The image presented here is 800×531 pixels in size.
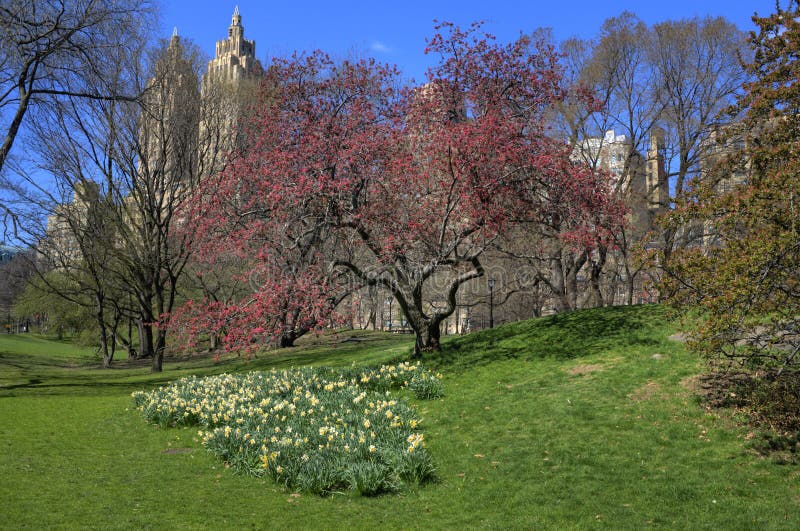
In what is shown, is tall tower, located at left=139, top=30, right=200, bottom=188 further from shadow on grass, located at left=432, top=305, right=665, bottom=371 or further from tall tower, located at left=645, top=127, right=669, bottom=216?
tall tower, located at left=645, top=127, right=669, bottom=216

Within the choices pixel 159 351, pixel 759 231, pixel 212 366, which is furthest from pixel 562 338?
pixel 159 351

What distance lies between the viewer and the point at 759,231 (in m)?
7.39

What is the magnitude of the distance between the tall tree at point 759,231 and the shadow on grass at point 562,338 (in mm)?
4685

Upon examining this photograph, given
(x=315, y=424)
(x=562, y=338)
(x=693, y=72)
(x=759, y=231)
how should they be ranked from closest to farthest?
(x=759, y=231), (x=315, y=424), (x=562, y=338), (x=693, y=72)

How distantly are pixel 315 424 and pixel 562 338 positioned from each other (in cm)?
765

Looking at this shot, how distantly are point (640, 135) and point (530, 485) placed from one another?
22.5 m

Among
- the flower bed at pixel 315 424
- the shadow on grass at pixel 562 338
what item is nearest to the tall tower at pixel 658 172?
the shadow on grass at pixel 562 338

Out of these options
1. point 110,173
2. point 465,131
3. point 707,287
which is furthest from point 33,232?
point 707,287

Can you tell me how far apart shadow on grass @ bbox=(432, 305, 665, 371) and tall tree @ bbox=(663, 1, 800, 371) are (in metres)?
4.69

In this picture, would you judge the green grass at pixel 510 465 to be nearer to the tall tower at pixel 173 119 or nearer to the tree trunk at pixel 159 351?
the tree trunk at pixel 159 351

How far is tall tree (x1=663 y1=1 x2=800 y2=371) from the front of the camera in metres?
6.91

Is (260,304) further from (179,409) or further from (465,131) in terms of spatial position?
→ (465,131)

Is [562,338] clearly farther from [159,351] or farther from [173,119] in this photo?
[173,119]

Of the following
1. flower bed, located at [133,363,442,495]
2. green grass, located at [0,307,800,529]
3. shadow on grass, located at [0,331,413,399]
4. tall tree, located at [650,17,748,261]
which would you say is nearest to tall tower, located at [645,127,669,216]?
tall tree, located at [650,17,748,261]
